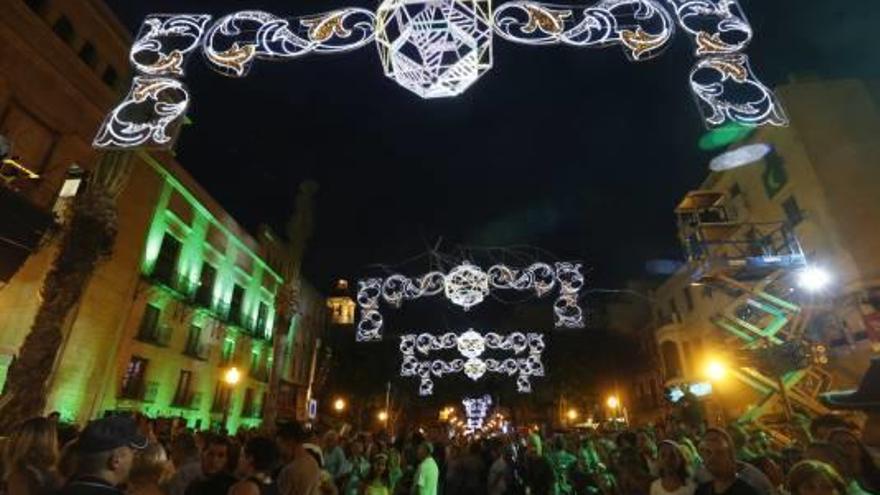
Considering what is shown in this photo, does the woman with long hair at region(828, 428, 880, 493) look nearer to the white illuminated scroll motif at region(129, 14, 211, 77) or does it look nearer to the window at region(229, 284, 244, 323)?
the white illuminated scroll motif at region(129, 14, 211, 77)

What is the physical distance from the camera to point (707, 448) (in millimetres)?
3551

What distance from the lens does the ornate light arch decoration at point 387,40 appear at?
546 centimetres

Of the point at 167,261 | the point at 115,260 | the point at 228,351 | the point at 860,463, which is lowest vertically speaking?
the point at 860,463

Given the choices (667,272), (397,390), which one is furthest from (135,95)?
(397,390)

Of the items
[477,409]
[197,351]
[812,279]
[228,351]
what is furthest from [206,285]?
[477,409]

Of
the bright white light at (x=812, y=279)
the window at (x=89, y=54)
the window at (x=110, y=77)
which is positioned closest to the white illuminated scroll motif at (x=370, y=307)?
the bright white light at (x=812, y=279)

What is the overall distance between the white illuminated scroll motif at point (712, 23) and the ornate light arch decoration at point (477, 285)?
6.70 m

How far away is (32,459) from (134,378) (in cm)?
2000

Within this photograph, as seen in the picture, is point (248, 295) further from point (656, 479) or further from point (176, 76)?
point (656, 479)

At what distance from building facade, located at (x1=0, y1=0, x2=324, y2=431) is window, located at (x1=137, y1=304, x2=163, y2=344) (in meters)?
0.05

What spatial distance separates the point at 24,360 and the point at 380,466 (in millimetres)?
8838

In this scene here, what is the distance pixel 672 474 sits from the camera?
4.21 m

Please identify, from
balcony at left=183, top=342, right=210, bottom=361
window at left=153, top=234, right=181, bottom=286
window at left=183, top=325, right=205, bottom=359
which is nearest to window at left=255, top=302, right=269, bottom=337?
balcony at left=183, top=342, right=210, bottom=361

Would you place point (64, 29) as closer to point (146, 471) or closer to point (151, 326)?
point (151, 326)
